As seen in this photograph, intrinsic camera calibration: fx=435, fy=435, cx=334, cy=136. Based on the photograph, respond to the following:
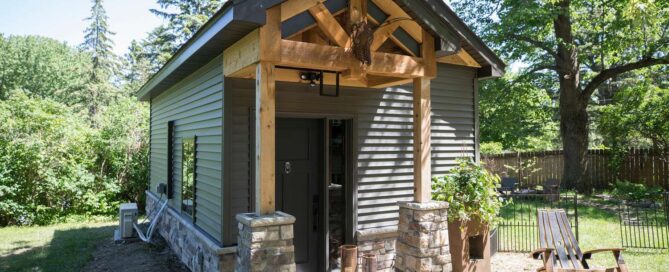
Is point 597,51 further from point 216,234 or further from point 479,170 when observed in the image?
point 216,234

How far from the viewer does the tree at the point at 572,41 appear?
13.3 m

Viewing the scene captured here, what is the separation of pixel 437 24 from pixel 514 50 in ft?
37.1

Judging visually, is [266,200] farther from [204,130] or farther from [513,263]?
[513,263]

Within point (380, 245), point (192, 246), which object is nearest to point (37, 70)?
point (192, 246)

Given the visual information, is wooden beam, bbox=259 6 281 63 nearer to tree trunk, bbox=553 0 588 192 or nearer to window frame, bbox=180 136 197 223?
window frame, bbox=180 136 197 223

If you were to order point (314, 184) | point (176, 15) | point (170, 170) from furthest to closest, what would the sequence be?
point (176, 15), point (170, 170), point (314, 184)

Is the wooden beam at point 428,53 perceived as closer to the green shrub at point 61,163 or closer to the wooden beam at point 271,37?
the wooden beam at point 271,37

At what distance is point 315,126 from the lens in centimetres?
581

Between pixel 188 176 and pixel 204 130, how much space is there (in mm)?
Result: 1306

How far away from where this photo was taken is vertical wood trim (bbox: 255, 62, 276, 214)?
3820mm

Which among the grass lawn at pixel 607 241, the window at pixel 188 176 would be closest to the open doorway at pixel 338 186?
the window at pixel 188 176

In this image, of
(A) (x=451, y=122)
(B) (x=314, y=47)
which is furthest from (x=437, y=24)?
(A) (x=451, y=122)

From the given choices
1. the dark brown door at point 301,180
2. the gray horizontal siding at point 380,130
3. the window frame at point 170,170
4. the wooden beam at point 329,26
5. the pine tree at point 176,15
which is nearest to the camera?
the wooden beam at point 329,26

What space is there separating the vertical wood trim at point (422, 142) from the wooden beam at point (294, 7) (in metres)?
1.55
